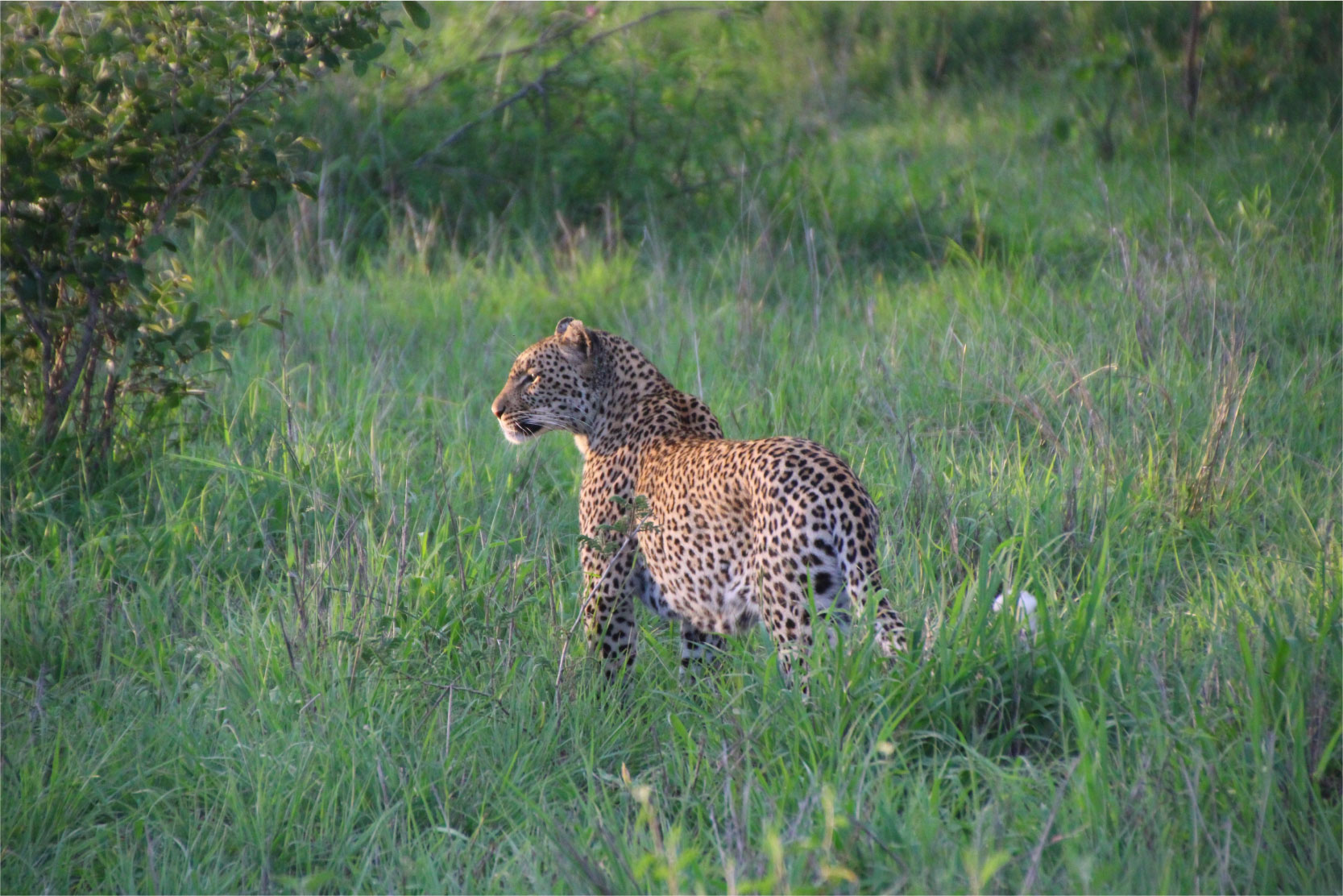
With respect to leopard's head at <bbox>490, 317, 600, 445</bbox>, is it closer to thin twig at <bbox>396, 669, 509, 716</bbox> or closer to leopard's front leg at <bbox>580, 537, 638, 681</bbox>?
leopard's front leg at <bbox>580, 537, 638, 681</bbox>

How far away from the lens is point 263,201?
4.91 meters

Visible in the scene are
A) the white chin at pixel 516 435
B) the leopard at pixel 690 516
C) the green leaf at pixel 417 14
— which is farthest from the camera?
the white chin at pixel 516 435

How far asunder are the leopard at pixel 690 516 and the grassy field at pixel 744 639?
0.14 metres

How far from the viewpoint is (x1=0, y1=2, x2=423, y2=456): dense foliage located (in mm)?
4785

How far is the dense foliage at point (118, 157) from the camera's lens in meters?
4.79

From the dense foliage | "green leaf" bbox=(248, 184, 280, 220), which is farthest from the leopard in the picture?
the dense foliage

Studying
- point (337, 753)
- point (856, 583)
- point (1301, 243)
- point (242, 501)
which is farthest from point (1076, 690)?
point (1301, 243)

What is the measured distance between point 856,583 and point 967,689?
0.38 metres

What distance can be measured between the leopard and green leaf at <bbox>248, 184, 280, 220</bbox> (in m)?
1.07

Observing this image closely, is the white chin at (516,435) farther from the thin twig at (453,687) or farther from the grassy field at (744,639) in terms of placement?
the thin twig at (453,687)

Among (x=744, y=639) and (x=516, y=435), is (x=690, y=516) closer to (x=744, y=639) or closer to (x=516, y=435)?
(x=744, y=639)

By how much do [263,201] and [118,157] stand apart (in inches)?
23.5

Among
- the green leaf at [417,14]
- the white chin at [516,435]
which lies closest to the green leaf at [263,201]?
the green leaf at [417,14]

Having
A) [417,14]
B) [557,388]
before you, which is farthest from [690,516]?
[417,14]
